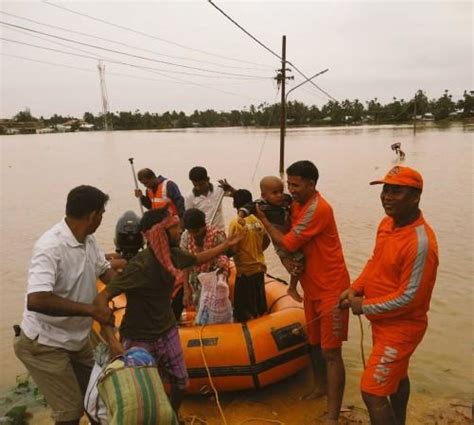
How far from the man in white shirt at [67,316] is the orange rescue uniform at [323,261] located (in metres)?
1.34

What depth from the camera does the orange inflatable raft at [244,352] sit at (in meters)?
3.88

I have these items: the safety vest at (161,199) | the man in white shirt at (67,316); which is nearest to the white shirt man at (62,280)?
the man in white shirt at (67,316)

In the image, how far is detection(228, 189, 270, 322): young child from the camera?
4043 millimetres

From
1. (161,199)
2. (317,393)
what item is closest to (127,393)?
(317,393)

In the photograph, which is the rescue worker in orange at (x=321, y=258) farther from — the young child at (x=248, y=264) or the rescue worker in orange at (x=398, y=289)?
the young child at (x=248, y=264)

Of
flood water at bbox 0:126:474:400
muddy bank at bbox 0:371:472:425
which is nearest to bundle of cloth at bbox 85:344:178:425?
muddy bank at bbox 0:371:472:425

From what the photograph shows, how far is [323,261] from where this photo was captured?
3229 mm

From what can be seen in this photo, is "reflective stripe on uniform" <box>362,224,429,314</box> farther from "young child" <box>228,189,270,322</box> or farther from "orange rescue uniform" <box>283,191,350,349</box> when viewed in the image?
"young child" <box>228,189,270,322</box>

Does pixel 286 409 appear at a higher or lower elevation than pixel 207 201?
lower

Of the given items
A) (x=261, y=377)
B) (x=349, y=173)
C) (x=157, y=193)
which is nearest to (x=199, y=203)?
(x=157, y=193)

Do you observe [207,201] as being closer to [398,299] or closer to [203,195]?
[203,195]

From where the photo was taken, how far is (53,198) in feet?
57.4

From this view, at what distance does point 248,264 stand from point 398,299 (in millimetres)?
1810

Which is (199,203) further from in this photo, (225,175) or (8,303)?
(225,175)
